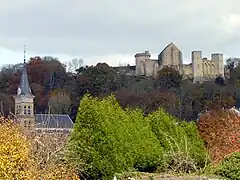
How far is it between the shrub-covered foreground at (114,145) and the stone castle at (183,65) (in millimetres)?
59147

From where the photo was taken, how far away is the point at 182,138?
24.8m

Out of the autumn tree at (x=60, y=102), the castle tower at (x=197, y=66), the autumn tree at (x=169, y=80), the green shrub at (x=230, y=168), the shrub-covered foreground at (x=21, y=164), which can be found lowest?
the green shrub at (x=230, y=168)

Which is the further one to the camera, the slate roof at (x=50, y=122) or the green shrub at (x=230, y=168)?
the slate roof at (x=50, y=122)

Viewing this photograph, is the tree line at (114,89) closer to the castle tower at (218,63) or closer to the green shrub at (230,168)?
the castle tower at (218,63)

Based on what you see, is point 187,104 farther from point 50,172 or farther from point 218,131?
point 50,172

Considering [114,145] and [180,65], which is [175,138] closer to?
[114,145]

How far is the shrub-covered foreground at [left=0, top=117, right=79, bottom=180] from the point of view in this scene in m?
14.0

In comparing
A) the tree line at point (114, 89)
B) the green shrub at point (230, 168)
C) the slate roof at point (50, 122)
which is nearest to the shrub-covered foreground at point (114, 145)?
the green shrub at point (230, 168)

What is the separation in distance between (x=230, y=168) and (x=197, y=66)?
2656 inches

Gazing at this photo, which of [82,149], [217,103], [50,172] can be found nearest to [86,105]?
[82,149]

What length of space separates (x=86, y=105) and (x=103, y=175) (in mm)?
1919

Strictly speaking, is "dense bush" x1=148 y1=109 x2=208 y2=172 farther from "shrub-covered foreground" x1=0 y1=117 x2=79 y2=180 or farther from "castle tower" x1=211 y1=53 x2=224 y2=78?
"castle tower" x1=211 y1=53 x2=224 y2=78

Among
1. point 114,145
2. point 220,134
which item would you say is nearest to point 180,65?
point 220,134

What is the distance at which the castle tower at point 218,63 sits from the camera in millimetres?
82875
